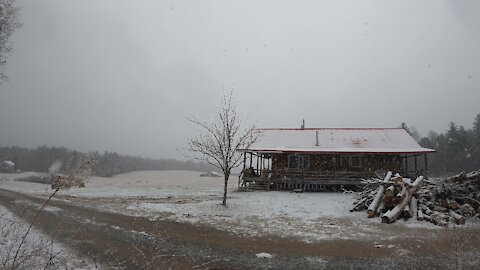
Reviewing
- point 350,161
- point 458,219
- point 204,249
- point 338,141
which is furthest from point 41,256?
point 338,141

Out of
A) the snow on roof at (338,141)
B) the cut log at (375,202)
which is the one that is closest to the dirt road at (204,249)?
the cut log at (375,202)

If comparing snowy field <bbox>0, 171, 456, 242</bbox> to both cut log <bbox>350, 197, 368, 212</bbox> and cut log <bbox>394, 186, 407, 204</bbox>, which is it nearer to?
cut log <bbox>350, 197, 368, 212</bbox>

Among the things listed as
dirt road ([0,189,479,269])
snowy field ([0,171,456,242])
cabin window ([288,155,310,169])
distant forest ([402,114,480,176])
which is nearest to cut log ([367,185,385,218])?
snowy field ([0,171,456,242])

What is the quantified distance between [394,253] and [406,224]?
5178 mm

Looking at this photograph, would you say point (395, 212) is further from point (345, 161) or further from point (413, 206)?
point (345, 161)

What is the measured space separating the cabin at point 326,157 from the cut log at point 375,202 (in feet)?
29.7

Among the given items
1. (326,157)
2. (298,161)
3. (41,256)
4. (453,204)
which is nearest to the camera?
(41,256)

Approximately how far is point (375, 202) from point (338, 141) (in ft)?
50.1

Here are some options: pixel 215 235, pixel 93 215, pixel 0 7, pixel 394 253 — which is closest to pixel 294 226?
pixel 215 235

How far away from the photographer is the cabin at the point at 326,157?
27688mm

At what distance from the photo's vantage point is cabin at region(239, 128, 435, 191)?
90.8ft

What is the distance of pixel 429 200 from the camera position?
55.5 feet

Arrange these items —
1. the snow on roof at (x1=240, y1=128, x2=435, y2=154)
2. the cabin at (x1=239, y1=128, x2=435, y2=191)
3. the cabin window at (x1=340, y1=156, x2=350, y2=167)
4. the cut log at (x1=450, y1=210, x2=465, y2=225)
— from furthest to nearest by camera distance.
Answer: the cabin window at (x1=340, y1=156, x2=350, y2=167) → the snow on roof at (x1=240, y1=128, x2=435, y2=154) → the cabin at (x1=239, y1=128, x2=435, y2=191) → the cut log at (x1=450, y1=210, x2=465, y2=225)

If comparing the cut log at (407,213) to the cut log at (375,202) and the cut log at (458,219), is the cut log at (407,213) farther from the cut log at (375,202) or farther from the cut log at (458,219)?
the cut log at (458,219)
